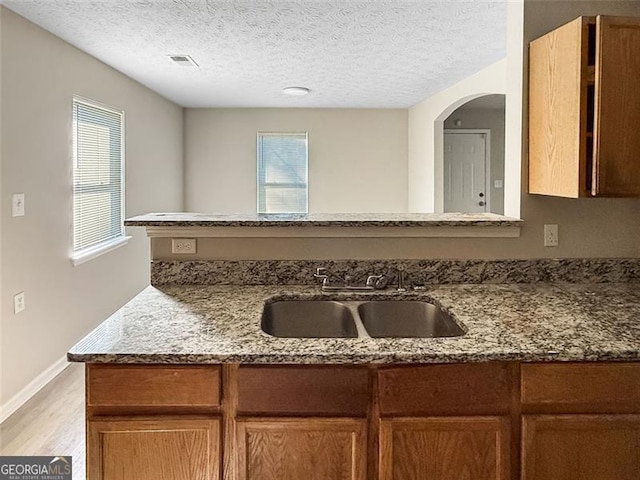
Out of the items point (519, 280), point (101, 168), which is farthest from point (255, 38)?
point (519, 280)

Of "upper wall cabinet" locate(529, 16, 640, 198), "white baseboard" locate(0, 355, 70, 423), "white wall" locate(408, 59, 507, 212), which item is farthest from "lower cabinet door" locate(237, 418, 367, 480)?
"white wall" locate(408, 59, 507, 212)

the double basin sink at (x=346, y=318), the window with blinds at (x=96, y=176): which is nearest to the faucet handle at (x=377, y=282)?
Answer: the double basin sink at (x=346, y=318)

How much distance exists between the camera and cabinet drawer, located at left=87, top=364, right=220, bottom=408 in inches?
63.5

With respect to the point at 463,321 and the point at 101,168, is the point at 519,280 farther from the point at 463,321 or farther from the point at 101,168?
the point at 101,168

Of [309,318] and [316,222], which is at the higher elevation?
[316,222]

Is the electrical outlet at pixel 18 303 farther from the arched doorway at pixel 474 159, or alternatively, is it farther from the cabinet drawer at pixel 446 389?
the arched doorway at pixel 474 159

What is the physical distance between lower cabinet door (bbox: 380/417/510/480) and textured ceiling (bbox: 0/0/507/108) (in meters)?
2.41

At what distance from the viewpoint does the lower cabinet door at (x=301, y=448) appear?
1.64m

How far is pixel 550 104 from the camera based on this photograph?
2299 millimetres

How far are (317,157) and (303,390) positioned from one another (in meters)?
6.96

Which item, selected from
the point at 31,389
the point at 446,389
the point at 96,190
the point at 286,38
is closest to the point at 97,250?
the point at 96,190

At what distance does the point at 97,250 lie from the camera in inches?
189

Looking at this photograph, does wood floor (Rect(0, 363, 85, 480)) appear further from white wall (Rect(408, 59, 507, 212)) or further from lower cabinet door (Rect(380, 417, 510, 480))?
white wall (Rect(408, 59, 507, 212))

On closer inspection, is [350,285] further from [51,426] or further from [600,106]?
[51,426]
